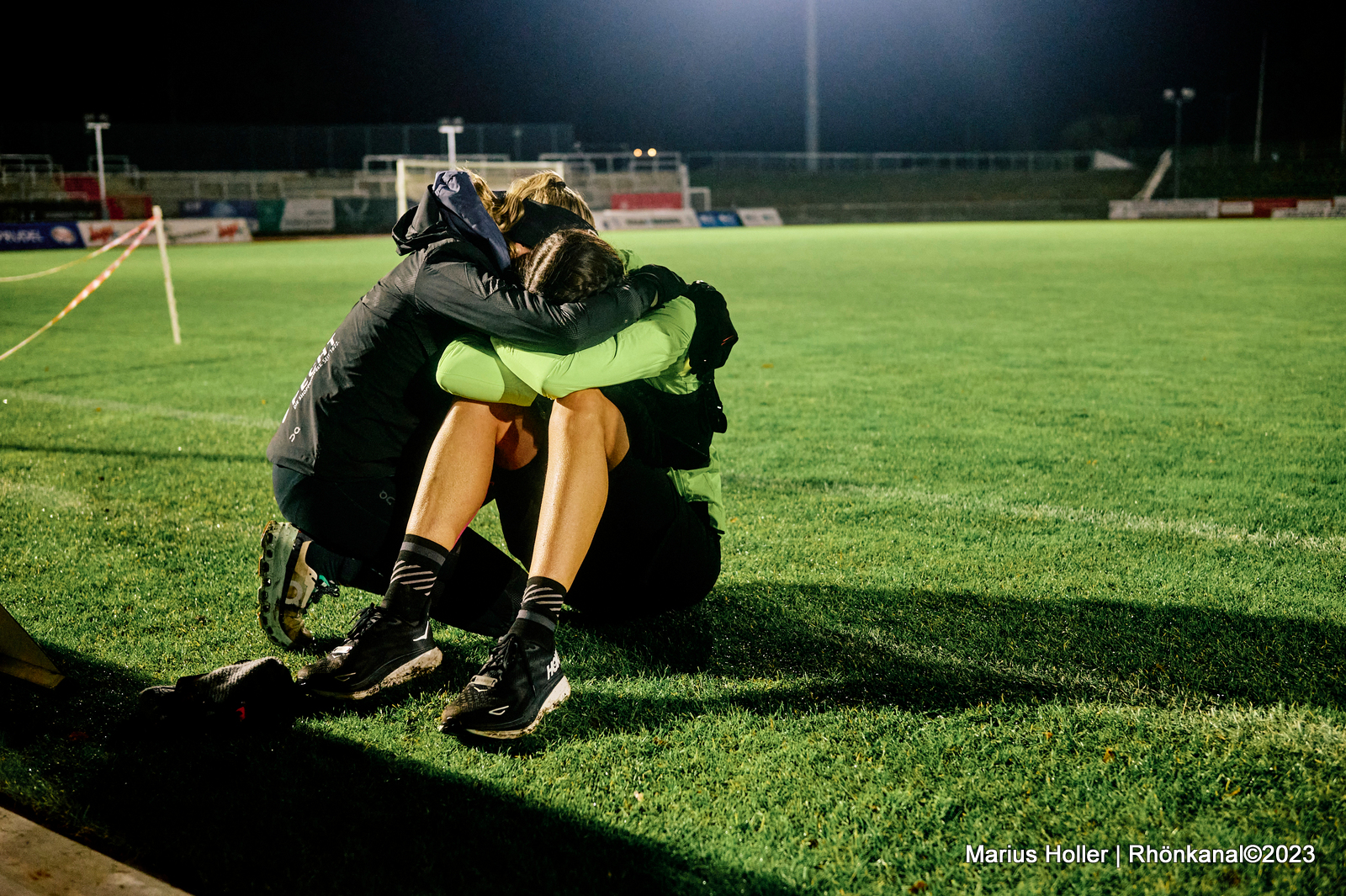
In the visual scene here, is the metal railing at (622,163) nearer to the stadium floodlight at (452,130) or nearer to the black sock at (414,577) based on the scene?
the stadium floodlight at (452,130)

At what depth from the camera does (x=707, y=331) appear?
264 cm

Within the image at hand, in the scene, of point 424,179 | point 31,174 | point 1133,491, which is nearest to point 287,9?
point 31,174

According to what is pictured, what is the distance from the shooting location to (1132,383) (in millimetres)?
7156

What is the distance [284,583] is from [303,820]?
944 mm

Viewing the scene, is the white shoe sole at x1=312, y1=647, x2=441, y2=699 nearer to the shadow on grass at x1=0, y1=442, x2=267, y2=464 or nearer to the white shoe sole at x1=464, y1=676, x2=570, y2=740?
the white shoe sole at x1=464, y1=676, x2=570, y2=740

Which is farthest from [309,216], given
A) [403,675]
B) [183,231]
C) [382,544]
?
[403,675]

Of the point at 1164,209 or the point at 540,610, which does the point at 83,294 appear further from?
the point at 1164,209

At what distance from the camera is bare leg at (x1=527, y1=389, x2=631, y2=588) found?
96.2 inches

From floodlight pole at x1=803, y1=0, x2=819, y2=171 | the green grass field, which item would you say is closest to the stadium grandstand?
floodlight pole at x1=803, y1=0, x2=819, y2=171

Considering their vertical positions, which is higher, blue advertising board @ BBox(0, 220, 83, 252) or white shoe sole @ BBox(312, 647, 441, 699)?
blue advertising board @ BBox(0, 220, 83, 252)

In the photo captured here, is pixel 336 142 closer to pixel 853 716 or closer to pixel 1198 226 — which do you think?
pixel 1198 226

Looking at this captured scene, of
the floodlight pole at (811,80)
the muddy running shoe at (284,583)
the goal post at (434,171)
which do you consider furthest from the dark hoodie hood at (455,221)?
the floodlight pole at (811,80)

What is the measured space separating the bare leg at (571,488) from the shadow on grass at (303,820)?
531mm

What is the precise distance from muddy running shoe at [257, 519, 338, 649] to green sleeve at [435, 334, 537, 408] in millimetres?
752
